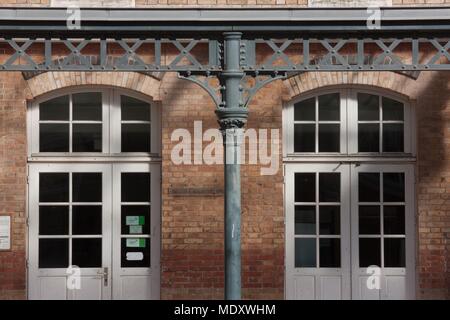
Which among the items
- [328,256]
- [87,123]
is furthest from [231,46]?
[328,256]

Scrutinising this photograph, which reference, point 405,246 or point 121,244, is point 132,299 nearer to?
point 121,244

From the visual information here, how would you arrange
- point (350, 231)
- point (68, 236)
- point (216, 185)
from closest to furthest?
point (216, 185), point (68, 236), point (350, 231)

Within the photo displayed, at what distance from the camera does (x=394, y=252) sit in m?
11.4

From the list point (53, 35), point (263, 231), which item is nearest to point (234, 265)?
point (263, 231)

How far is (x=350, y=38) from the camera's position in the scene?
30.5ft

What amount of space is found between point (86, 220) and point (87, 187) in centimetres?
41

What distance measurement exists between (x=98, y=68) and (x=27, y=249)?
312 cm

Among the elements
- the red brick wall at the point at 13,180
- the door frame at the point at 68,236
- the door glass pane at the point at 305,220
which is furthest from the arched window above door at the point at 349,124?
the red brick wall at the point at 13,180

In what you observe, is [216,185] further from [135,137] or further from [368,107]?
[368,107]

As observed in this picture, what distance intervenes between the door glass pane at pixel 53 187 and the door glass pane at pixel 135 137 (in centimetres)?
85

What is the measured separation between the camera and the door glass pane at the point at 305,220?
1142cm

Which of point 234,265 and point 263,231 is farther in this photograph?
point 263,231

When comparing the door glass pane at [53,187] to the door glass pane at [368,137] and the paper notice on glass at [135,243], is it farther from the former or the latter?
the door glass pane at [368,137]

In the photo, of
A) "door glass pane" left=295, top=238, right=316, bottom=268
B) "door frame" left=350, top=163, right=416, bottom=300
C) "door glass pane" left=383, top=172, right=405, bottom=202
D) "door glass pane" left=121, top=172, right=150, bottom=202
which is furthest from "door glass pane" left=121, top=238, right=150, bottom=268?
"door glass pane" left=383, top=172, right=405, bottom=202
